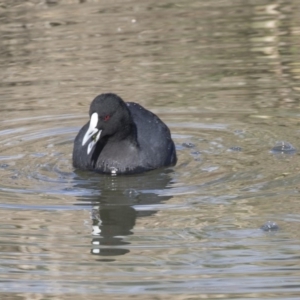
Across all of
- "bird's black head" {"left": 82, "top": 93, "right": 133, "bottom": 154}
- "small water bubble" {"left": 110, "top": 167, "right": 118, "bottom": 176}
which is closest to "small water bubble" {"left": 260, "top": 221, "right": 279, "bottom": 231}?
"bird's black head" {"left": 82, "top": 93, "right": 133, "bottom": 154}

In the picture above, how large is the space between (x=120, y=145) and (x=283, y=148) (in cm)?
131

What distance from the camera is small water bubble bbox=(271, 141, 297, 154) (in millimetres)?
8070

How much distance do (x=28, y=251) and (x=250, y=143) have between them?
2.83 m

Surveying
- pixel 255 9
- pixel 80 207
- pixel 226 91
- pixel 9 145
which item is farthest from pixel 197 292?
pixel 255 9

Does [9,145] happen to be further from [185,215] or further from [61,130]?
[185,215]

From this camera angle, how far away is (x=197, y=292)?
5320mm

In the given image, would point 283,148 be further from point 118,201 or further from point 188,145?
point 118,201

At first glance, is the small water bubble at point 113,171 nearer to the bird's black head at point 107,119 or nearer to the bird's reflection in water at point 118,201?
the bird's reflection in water at point 118,201

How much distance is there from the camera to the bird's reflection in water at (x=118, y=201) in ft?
20.8

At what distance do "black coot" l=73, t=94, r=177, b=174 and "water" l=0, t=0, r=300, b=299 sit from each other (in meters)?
0.12

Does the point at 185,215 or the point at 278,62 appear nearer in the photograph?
the point at 185,215

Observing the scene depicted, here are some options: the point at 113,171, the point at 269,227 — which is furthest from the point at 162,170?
the point at 269,227

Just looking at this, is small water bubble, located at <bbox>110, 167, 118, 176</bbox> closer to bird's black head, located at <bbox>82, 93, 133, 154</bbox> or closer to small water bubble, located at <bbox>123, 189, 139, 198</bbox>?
bird's black head, located at <bbox>82, 93, 133, 154</bbox>

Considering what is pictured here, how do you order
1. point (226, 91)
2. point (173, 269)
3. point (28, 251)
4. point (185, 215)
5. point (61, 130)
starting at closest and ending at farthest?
1. point (173, 269)
2. point (28, 251)
3. point (185, 215)
4. point (61, 130)
5. point (226, 91)
